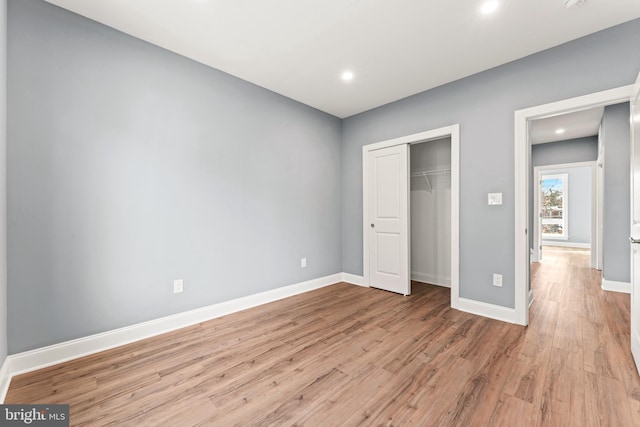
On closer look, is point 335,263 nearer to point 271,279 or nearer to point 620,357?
point 271,279

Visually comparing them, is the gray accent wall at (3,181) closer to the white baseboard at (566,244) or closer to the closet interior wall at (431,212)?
the closet interior wall at (431,212)

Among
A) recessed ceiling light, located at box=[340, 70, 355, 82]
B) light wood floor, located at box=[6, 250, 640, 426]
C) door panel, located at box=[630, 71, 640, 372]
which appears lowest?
light wood floor, located at box=[6, 250, 640, 426]

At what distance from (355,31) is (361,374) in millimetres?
2779

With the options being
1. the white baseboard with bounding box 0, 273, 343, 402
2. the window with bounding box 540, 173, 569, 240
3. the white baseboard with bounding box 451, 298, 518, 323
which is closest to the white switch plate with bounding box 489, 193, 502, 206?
the white baseboard with bounding box 451, 298, 518, 323

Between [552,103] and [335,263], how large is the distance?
128 inches

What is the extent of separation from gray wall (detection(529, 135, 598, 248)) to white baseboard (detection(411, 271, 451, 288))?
266 cm

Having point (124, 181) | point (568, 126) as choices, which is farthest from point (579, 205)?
point (124, 181)

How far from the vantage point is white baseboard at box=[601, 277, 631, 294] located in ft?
12.3

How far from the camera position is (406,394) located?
5.47ft

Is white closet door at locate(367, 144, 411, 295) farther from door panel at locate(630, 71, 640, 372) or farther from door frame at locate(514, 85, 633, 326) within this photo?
door panel at locate(630, 71, 640, 372)

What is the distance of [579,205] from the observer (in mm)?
8375

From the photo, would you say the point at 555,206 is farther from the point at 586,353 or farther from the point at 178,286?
the point at 178,286

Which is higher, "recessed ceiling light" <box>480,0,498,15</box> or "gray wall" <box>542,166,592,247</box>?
"recessed ceiling light" <box>480,0,498,15</box>

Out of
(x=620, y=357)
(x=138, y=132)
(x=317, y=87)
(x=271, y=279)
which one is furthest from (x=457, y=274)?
(x=138, y=132)
